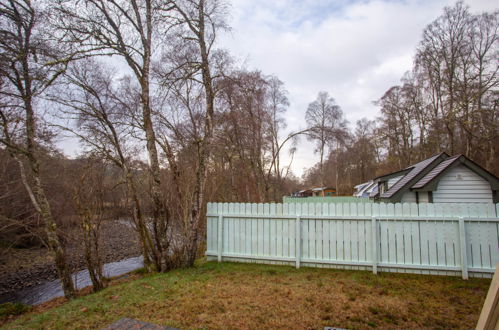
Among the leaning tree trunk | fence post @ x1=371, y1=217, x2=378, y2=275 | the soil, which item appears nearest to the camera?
fence post @ x1=371, y1=217, x2=378, y2=275

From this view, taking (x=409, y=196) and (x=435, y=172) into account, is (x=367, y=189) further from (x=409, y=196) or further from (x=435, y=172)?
(x=435, y=172)

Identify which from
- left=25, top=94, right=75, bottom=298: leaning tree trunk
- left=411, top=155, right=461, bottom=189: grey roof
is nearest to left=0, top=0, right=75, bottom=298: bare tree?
left=25, top=94, right=75, bottom=298: leaning tree trunk

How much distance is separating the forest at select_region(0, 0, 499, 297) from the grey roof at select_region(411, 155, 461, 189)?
495cm

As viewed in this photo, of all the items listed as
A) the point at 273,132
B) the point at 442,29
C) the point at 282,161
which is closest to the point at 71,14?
the point at 273,132

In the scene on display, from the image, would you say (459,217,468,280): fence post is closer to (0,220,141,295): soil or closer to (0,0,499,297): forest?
(0,0,499,297): forest

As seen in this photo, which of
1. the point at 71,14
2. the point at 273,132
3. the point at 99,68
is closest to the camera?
the point at 71,14

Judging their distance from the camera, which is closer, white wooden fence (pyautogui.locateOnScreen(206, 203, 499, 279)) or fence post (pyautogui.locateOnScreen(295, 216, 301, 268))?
white wooden fence (pyautogui.locateOnScreen(206, 203, 499, 279))

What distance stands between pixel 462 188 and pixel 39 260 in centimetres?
1538

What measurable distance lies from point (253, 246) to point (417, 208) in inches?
131

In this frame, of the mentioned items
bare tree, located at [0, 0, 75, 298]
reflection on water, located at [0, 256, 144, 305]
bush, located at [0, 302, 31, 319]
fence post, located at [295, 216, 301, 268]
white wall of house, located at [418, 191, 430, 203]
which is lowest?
reflection on water, located at [0, 256, 144, 305]

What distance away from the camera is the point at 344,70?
1086 centimetres

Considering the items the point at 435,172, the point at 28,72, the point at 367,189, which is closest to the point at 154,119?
the point at 28,72

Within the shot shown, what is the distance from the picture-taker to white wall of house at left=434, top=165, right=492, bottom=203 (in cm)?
691

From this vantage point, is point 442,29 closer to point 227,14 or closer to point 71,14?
point 227,14
